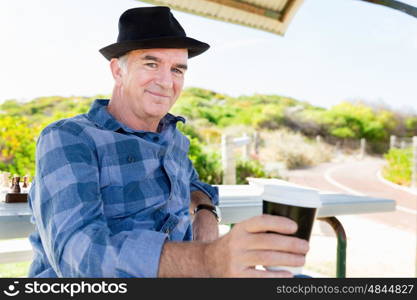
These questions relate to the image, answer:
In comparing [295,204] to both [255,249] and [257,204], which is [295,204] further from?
[257,204]

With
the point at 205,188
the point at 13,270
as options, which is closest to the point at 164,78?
the point at 205,188

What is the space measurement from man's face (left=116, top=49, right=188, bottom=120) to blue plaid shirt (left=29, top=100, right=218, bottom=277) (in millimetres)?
82

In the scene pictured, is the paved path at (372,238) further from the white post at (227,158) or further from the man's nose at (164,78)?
the white post at (227,158)

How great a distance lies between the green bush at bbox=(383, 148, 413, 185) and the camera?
10198 millimetres

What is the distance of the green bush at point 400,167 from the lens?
10198mm

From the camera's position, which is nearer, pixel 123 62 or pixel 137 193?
pixel 137 193

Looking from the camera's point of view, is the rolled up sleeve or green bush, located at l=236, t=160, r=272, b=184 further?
green bush, located at l=236, t=160, r=272, b=184

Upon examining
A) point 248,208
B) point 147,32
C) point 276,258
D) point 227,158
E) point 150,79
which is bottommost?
point 227,158

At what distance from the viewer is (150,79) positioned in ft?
4.23

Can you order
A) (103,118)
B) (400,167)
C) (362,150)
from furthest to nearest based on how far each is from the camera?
(362,150), (400,167), (103,118)

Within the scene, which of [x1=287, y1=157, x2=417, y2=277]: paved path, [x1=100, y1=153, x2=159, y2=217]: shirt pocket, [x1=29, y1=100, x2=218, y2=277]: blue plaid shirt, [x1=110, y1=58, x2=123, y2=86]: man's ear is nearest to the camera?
[x1=29, y1=100, x2=218, y2=277]: blue plaid shirt

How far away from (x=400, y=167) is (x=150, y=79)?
10.7 meters

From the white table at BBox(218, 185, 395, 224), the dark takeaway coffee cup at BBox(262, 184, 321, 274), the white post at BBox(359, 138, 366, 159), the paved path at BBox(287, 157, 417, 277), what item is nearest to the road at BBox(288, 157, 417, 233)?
the paved path at BBox(287, 157, 417, 277)

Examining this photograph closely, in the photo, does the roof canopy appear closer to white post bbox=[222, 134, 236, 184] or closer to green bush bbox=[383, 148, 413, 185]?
white post bbox=[222, 134, 236, 184]
